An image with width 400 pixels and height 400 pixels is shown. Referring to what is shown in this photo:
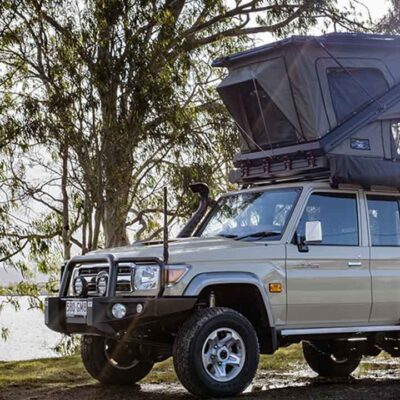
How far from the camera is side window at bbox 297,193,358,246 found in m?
8.86

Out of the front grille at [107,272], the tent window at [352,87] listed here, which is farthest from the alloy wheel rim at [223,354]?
the tent window at [352,87]

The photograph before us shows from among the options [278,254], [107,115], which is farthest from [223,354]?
[107,115]

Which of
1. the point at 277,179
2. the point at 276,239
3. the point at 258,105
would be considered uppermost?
the point at 258,105

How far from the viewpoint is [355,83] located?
31.2 feet

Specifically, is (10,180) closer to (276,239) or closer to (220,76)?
(220,76)

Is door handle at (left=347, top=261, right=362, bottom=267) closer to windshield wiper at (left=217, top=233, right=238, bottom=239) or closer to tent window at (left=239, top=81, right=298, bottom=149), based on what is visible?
windshield wiper at (left=217, top=233, right=238, bottom=239)

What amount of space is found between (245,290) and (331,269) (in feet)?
3.01

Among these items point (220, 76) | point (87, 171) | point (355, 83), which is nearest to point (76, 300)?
point (355, 83)

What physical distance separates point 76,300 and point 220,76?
33.2 ft

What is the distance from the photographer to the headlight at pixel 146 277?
7.84 m

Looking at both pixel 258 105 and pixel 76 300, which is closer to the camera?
pixel 76 300

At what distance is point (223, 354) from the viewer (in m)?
7.90

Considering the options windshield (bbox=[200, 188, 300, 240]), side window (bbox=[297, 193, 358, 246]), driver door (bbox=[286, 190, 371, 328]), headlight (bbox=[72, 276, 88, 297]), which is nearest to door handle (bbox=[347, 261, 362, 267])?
driver door (bbox=[286, 190, 371, 328])

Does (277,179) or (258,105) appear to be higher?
(258,105)
